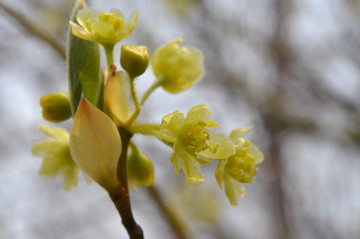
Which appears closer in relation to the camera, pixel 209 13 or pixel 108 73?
pixel 108 73

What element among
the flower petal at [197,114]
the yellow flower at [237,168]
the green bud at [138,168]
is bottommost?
the green bud at [138,168]

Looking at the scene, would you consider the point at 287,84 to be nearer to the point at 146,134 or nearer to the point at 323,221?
the point at 323,221

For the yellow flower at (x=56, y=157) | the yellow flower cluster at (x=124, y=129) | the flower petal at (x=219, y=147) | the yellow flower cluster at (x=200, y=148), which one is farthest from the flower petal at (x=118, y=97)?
the yellow flower at (x=56, y=157)

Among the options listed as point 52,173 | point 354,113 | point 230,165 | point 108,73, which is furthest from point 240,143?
point 354,113

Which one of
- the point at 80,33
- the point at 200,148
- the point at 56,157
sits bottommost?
the point at 56,157

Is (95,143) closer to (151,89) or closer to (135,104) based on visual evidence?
(135,104)

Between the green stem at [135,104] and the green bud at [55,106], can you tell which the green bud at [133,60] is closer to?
the green stem at [135,104]

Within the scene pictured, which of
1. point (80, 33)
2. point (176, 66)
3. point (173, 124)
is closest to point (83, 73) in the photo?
point (80, 33)
